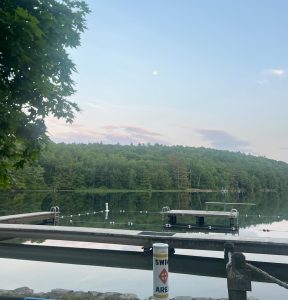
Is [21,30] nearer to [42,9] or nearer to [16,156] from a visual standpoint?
[42,9]

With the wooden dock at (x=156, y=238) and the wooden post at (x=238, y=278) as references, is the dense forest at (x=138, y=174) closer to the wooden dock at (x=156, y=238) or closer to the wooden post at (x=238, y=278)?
the wooden dock at (x=156, y=238)

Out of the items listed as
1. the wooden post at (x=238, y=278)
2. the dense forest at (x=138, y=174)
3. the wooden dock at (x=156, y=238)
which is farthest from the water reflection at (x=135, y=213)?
the dense forest at (x=138, y=174)

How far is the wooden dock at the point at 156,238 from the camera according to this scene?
14.5 meters

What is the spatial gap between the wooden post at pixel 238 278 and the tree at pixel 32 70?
481 centimetres

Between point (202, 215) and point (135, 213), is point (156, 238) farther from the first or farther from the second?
point (135, 213)

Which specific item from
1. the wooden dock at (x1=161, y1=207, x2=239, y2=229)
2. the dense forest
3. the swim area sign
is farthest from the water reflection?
the dense forest

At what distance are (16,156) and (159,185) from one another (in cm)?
13778

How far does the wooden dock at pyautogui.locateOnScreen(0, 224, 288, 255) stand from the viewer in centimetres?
1449

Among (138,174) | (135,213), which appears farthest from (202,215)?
(138,174)

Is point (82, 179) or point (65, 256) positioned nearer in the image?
point (65, 256)

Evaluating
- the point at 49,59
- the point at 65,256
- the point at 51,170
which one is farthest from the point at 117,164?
the point at 49,59

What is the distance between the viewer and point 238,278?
7.62 metres

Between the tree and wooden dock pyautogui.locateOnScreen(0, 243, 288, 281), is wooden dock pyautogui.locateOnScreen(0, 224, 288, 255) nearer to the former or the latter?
wooden dock pyautogui.locateOnScreen(0, 243, 288, 281)

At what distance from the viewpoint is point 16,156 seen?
8586 millimetres
